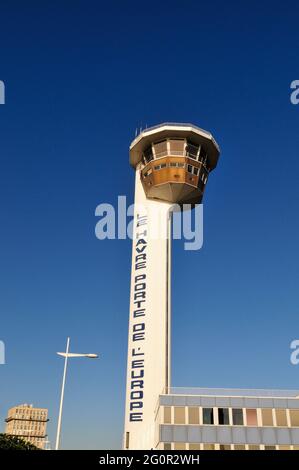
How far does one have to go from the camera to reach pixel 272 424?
47156mm

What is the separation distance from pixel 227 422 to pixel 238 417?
1.26m

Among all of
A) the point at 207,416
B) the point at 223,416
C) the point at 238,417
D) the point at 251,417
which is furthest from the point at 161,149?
the point at 251,417

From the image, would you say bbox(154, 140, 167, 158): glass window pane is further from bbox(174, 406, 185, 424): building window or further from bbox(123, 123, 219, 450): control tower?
bbox(174, 406, 185, 424): building window

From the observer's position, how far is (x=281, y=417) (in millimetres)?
47656

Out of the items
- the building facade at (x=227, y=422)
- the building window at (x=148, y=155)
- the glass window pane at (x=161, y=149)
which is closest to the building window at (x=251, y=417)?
the building facade at (x=227, y=422)

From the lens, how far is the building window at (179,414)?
156 ft

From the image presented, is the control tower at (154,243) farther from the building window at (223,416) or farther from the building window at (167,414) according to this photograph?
the building window at (223,416)

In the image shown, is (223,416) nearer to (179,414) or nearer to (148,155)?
(179,414)

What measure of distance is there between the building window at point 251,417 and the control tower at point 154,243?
17.2 meters

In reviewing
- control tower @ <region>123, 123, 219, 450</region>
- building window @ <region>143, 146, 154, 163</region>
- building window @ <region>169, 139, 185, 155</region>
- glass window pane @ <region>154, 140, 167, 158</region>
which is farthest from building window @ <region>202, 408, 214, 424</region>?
building window @ <region>143, 146, 154, 163</region>

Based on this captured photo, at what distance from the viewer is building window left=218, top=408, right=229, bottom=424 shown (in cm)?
4756

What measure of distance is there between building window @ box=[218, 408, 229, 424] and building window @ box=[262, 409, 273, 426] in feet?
12.2
